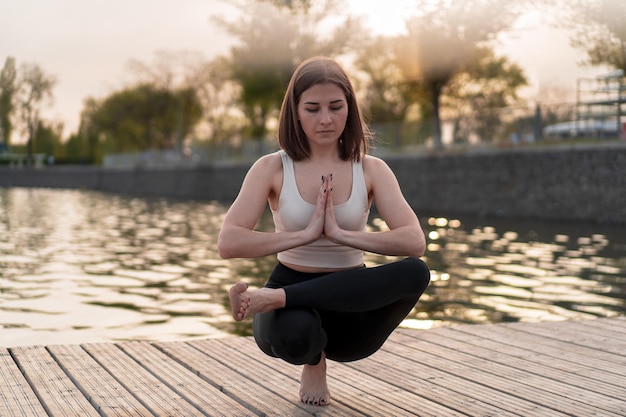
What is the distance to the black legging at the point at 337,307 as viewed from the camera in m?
3.44

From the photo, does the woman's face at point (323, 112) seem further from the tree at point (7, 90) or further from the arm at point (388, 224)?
the tree at point (7, 90)

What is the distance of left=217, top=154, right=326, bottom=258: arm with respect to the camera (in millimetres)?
3502

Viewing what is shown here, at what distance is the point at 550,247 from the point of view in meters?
15.2

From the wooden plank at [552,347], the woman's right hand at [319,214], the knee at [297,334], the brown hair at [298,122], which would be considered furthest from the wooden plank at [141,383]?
the wooden plank at [552,347]

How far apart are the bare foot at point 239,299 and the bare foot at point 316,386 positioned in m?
0.75

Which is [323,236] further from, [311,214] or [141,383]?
[141,383]

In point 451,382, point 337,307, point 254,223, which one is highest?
point 254,223

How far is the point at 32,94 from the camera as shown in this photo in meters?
74.1

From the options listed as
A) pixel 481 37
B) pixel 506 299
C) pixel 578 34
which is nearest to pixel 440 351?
pixel 506 299

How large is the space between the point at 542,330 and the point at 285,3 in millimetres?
45697

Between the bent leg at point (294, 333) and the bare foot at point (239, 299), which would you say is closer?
the bare foot at point (239, 299)

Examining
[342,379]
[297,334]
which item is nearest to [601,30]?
[342,379]

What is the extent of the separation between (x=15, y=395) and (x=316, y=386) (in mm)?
1446

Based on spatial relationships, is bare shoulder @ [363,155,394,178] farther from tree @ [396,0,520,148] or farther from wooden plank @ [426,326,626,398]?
tree @ [396,0,520,148]
